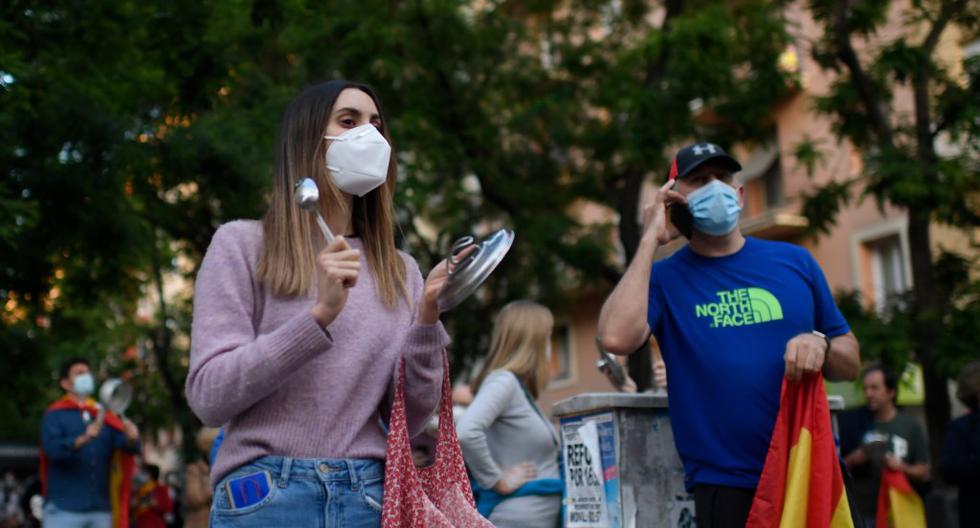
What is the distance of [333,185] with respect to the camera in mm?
3047

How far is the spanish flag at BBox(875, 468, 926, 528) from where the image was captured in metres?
7.29

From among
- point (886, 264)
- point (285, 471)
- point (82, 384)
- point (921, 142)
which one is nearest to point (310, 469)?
point (285, 471)

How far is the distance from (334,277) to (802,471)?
2049 mm

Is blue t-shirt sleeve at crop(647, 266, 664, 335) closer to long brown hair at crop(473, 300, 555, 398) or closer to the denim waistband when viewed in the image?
the denim waistband

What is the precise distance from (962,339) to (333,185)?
987 centimetres

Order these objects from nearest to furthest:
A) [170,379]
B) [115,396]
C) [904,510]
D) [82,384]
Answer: [904,510], [82,384], [115,396], [170,379]

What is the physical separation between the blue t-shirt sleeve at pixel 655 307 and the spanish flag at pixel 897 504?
11.4ft

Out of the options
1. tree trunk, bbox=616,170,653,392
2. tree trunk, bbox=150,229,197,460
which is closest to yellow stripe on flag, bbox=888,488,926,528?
tree trunk, bbox=616,170,653,392

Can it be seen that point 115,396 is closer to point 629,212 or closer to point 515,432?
point 515,432

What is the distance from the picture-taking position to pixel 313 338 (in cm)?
264

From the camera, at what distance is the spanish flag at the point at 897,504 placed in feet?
23.9

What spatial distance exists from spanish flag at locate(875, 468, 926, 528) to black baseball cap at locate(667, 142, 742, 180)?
11.2 feet

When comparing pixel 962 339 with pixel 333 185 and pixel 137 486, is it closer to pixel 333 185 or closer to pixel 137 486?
pixel 137 486

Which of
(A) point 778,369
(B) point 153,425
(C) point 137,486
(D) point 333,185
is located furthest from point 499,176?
(D) point 333,185
